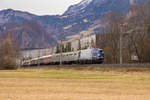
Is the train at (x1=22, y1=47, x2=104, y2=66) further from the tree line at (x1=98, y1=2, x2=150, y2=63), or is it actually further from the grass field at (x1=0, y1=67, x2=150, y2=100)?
the grass field at (x1=0, y1=67, x2=150, y2=100)

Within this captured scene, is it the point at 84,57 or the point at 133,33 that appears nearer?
the point at 84,57

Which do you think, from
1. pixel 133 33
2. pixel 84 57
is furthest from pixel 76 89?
pixel 133 33

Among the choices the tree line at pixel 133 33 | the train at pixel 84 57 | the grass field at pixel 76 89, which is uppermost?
the tree line at pixel 133 33

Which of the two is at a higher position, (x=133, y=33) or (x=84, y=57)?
(x=133, y=33)

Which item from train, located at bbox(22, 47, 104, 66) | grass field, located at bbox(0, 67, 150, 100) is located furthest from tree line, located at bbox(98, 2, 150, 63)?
grass field, located at bbox(0, 67, 150, 100)

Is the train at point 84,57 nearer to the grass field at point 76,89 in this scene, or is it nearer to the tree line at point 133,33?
the tree line at point 133,33

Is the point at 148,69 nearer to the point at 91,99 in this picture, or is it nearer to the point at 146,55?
the point at 146,55

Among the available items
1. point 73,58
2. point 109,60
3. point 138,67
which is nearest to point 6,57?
point 73,58

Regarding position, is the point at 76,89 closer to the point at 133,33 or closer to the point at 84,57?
the point at 84,57

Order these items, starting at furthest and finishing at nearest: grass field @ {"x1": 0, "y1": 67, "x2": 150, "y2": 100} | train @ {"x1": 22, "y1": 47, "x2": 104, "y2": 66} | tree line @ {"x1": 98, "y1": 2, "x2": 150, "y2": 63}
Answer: tree line @ {"x1": 98, "y1": 2, "x2": 150, "y2": 63}
train @ {"x1": 22, "y1": 47, "x2": 104, "y2": 66}
grass field @ {"x1": 0, "y1": 67, "x2": 150, "y2": 100}

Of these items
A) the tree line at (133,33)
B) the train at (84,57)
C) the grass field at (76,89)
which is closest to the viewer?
the grass field at (76,89)

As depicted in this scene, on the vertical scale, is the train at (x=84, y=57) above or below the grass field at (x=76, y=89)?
above

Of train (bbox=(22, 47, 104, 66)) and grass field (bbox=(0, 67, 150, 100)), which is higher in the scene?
train (bbox=(22, 47, 104, 66))

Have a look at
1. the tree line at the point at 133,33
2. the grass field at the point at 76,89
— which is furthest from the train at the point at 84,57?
the grass field at the point at 76,89
